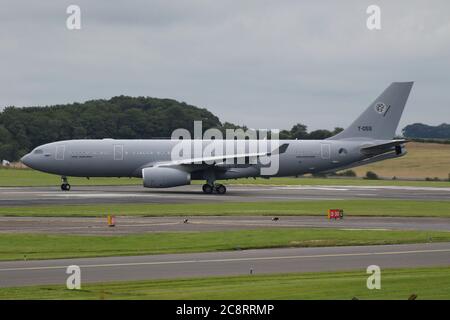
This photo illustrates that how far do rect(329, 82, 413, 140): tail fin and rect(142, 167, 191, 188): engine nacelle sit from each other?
1527 cm

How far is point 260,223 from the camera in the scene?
136 feet

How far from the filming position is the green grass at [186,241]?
101 feet

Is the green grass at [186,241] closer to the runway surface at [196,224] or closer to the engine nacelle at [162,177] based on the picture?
the runway surface at [196,224]

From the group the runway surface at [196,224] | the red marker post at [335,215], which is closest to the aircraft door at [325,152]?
the runway surface at [196,224]

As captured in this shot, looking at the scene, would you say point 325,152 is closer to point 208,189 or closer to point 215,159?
point 215,159

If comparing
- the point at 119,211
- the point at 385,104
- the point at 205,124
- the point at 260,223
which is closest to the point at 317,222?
the point at 260,223

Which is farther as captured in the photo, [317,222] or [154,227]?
[317,222]

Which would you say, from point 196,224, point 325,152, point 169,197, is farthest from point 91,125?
point 196,224

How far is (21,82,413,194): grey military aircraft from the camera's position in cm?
6856

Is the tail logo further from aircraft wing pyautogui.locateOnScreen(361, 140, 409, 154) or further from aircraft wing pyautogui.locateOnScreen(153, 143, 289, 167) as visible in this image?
aircraft wing pyautogui.locateOnScreen(153, 143, 289, 167)

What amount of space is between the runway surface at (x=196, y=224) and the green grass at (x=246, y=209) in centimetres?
269
